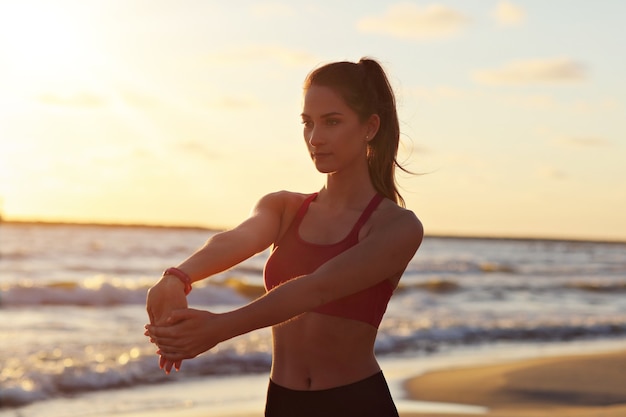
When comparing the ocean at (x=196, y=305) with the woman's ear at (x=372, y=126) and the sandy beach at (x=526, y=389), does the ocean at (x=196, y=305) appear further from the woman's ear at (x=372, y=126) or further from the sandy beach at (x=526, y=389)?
the woman's ear at (x=372, y=126)

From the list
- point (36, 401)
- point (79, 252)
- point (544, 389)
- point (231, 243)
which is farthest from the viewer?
point (79, 252)

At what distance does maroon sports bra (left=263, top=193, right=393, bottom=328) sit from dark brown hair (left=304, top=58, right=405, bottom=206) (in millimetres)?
95

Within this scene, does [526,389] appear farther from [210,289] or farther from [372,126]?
[210,289]

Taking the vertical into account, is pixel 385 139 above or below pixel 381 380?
above

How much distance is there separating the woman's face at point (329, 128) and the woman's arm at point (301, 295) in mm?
324

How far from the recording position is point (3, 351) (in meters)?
12.1

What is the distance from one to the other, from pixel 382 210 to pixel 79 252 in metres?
42.2

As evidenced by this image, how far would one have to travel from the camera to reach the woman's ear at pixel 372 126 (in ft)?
10.8

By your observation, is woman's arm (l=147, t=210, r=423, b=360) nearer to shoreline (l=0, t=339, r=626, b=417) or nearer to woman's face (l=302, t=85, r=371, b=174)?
woman's face (l=302, t=85, r=371, b=174)

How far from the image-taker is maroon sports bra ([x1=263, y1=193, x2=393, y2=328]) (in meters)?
3.14

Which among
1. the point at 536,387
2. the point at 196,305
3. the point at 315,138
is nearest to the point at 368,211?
the point at 315,138

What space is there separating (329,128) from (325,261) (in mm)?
448

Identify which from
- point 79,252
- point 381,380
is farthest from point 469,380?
point 79,252

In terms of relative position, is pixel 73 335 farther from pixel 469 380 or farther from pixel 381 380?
pixel 381 380
